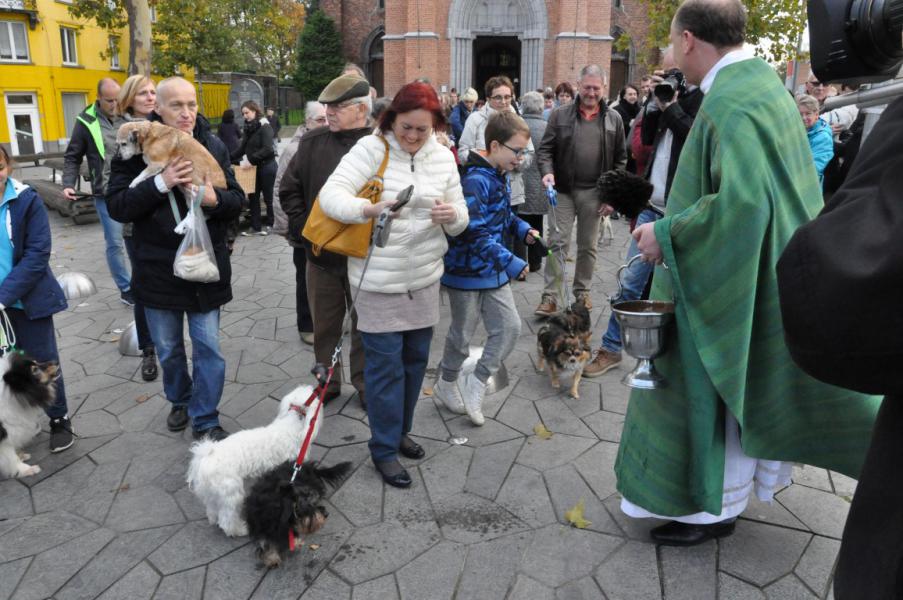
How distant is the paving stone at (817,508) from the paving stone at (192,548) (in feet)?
9.36

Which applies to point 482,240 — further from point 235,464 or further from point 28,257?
point 28,257

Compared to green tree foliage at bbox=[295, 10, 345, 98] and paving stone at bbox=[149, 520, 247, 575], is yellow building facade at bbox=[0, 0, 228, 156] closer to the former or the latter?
green tree foliage at bbox=[295, 10, 345, 98]

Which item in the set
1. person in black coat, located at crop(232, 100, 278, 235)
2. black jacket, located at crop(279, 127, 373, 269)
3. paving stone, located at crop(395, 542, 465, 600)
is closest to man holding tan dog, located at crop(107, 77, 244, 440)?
black jacket, located at crop(279, 127, 373, 269)

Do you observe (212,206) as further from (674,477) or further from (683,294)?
(674,477)

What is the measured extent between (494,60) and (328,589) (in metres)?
35.3

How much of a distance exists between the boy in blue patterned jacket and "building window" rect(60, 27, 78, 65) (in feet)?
108

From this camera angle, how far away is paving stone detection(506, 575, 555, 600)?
284cm

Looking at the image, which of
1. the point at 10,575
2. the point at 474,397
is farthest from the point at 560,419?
the point at 10,575

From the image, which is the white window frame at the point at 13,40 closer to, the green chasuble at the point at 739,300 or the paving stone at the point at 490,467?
the paving stone at the point at 490,467

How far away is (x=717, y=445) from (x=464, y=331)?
183 cm

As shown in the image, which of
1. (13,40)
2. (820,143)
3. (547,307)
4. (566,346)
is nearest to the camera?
(566,346)

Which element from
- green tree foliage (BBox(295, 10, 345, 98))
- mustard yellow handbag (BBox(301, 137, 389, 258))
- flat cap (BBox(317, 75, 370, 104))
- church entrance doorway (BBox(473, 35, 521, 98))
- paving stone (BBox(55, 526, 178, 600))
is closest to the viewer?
paving stone (BBox(55, 526, 178, 600))

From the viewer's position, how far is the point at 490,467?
3.89 metres

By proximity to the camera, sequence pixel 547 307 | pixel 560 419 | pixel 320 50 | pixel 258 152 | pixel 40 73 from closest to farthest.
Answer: pixel 560 419
pixel 547 307
pixel 258 152
pixel 40 73
pixel 320 50
